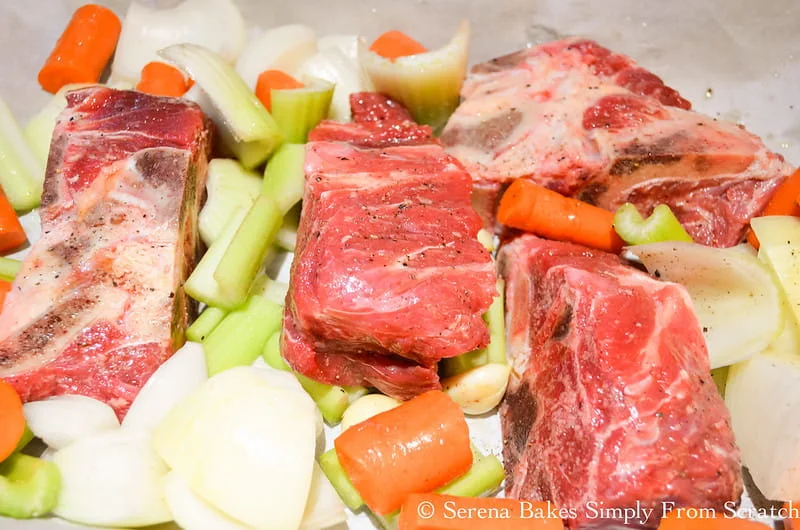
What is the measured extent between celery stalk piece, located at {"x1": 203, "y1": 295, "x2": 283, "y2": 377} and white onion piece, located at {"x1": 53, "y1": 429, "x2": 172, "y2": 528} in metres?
0.51

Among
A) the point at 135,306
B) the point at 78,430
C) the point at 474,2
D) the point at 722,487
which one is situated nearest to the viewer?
the point at 722,487

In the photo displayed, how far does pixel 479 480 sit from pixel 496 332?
660mm

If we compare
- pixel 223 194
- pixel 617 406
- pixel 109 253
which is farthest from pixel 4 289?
pixel 617 406

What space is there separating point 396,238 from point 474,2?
2031mm

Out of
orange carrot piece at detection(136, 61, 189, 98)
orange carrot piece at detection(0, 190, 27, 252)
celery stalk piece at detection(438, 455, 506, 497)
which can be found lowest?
celery stalk piece at detection(438, 455, 506, 497)

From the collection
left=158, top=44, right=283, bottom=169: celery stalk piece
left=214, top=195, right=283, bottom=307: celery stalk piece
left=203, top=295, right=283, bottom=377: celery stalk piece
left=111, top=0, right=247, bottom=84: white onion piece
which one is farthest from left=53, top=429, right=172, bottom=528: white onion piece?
left=111, top=0, right=247, bottom=84: white onion piece

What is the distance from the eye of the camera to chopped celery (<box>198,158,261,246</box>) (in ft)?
10.9

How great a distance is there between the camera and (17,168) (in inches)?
136

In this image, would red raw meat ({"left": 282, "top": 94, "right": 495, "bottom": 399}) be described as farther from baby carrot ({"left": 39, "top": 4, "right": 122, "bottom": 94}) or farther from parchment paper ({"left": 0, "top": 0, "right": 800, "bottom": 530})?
baby carrot ({"left": 39, "top": 4, "right": 122, "bottom": 94})

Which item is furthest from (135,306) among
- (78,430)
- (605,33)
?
(605,33)

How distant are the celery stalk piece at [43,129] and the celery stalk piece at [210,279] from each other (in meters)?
1.14

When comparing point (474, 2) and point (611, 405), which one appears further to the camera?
point (474, 2)

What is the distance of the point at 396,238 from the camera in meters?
2.76

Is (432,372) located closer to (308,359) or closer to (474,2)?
(308,359)
